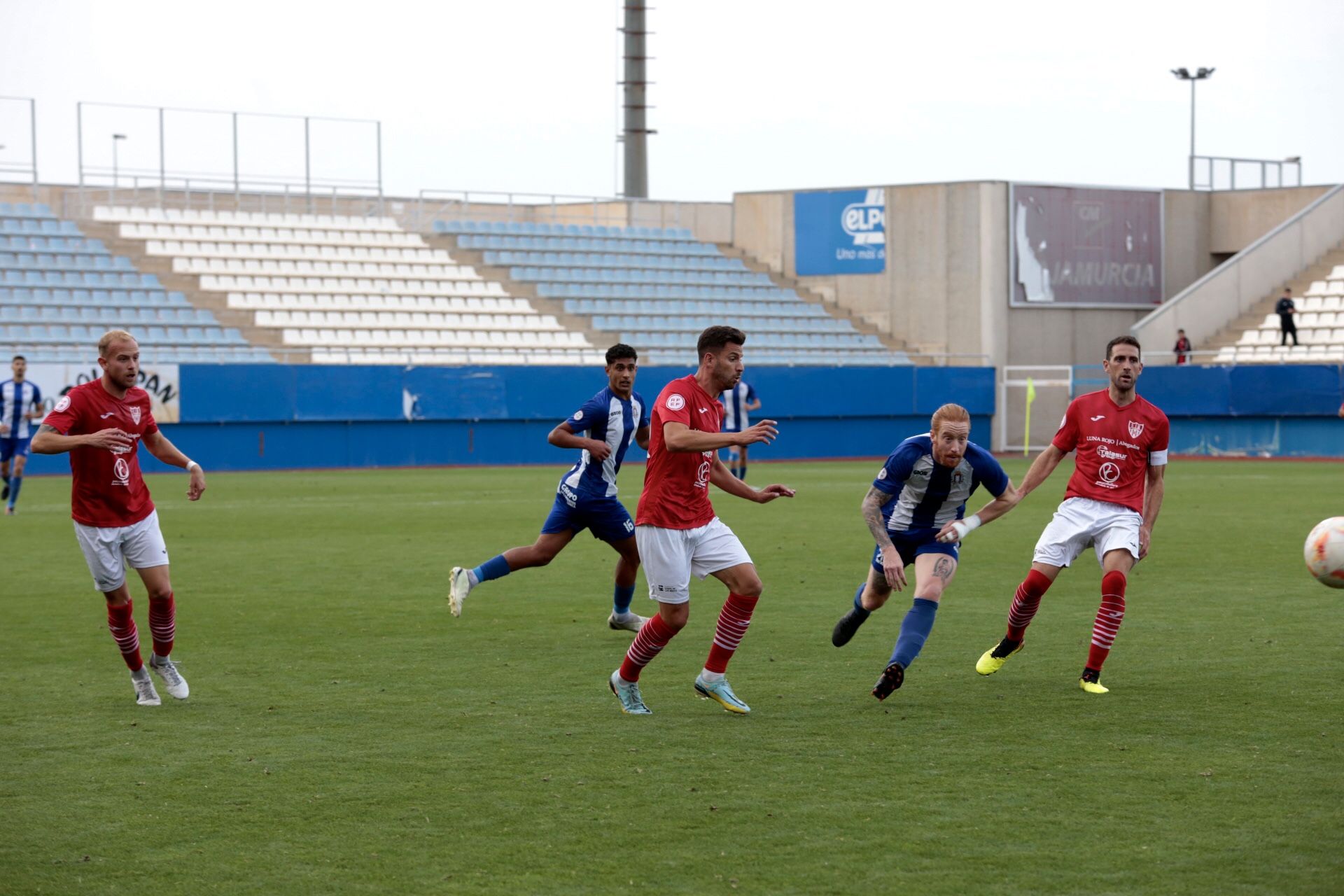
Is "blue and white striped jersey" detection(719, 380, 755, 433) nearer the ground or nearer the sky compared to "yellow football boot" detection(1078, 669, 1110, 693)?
nearer the sky

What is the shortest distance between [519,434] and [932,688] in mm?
28332

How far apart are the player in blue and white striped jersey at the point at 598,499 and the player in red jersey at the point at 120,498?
2.63 metres

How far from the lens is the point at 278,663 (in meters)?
10.1

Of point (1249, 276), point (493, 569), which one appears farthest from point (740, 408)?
point (1249, 276)

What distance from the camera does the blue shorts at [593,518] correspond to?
11430 mm

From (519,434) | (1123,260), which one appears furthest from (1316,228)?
(519,434)

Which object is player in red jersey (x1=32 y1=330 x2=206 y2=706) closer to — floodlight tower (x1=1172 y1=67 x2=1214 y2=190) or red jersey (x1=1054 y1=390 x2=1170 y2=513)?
red jersey (x1=1054 y1=390 x2=1170 y2=513)

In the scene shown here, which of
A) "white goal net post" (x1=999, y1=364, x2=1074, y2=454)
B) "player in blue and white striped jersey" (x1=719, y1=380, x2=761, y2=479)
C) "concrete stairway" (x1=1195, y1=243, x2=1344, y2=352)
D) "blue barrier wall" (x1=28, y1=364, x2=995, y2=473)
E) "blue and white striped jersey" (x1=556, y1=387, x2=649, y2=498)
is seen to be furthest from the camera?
"concrete stairway" (x1=1195, y1=243, x2=1344, y2=352)

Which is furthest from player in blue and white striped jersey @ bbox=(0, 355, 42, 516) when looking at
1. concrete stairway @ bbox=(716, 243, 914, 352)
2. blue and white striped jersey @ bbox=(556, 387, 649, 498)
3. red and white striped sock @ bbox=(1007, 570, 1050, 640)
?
concrete stairway @ bbox=(716, 243, 914, 352)

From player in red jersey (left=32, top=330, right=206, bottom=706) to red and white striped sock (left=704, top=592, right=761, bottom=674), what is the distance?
8.89ft

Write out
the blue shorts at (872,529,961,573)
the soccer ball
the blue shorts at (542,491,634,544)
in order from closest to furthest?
the soccer ball → the blue shorts at (872,529,961,573) → the blue shorts at (542,491,634,544)

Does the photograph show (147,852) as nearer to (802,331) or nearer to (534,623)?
(534,623)

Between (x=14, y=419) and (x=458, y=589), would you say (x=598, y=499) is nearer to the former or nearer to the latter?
(x=458, y=589)

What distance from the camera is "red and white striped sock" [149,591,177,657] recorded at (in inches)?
350
